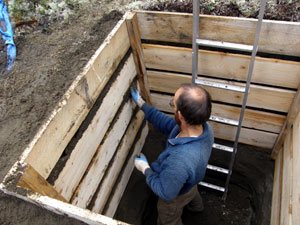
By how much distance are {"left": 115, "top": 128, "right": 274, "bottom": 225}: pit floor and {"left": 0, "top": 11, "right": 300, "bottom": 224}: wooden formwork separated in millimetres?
227

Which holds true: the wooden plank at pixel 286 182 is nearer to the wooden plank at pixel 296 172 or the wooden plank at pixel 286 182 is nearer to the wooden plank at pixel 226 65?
the wooden plank at pixel 296 172

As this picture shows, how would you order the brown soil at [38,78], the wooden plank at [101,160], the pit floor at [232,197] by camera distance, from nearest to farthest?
1. the brown soil at [38,78]
2. the wooden plank at [101,160]
3. the pit floor at [232,197]

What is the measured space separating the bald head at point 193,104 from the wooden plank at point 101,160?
104cm

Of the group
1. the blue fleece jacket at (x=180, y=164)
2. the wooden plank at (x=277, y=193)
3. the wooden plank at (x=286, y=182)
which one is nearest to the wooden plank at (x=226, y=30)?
the blue fleece jacket at (x=180, y=164)

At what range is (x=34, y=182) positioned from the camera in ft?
6.25

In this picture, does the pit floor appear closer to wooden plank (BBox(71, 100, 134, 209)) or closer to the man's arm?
wooden plank (BBox(71, 100, 134, 209))

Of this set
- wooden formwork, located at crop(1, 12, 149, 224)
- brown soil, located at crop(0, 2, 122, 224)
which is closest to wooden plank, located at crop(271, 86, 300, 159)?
wooden formwork, located at crop(1, 12, 149, 224)

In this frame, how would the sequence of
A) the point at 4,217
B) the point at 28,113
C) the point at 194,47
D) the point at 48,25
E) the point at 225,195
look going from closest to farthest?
the point at 4,217, the point at 28,113, the point at 194,47, the point at 48,25, the point at 225,195

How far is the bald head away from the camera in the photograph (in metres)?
2.23

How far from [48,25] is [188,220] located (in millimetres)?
3334

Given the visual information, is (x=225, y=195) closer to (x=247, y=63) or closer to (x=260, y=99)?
(x=260, y=99)

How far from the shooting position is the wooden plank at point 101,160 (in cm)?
264

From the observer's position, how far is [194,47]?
2684mm

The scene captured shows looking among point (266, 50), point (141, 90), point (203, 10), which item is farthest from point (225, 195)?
point (203, 10)
